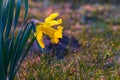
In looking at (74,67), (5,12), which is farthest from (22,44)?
(74,67)

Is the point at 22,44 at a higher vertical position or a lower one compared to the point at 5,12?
lower

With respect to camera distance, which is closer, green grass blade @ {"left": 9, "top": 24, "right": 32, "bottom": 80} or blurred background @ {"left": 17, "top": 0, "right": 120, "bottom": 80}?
green grass blade @ {"left": 9, "top": 24, "right": 32, "bottom": 80}

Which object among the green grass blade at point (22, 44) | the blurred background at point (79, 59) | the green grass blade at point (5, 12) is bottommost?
the blurred background at point (79, 59)

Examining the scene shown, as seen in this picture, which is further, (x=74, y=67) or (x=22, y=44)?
(x=74, y=67)

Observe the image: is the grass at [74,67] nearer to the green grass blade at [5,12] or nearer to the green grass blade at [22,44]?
the green grass blade at [22,44]

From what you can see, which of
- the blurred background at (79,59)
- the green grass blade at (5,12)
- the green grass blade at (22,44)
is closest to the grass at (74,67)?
the blurred background at (79,59)

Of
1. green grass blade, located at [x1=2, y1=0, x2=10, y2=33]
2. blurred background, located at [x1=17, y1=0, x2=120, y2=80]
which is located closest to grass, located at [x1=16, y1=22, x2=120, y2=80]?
blurred background, located at [x1=17, y1=0, x2=120, y2=80]

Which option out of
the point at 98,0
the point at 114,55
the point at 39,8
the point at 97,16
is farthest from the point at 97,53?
the point at 98,0

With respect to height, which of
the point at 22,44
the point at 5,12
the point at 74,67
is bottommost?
the point at 74,67

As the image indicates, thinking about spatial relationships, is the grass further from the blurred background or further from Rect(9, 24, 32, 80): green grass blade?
Rect(9, 24, 32, 80): green grass blade

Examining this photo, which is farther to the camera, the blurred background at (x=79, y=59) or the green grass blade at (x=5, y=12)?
the blurred background at (x=79, y=59)

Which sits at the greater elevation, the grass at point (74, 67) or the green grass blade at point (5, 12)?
the green grass blade at point (5, 12)

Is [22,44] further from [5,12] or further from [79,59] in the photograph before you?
[79,59]
